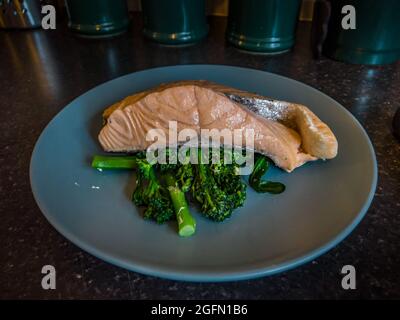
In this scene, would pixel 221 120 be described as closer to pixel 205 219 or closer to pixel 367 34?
pixel 205 219

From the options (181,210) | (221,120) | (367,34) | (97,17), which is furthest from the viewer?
(97,17)

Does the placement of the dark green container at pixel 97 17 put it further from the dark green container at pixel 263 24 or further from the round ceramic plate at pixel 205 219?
the round ceramic plate at pixel 205 219

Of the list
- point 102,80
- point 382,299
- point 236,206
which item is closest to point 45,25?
point 102,80

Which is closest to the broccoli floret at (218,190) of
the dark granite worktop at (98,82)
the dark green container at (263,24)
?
the dark granite worktop at (98,82)

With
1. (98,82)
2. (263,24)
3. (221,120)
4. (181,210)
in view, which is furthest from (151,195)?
Result: (263,24)

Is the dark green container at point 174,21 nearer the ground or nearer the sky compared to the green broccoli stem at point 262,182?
nearer the sky

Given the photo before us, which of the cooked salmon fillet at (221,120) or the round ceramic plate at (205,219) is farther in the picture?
the cooked salmon fillet at (221,120)
